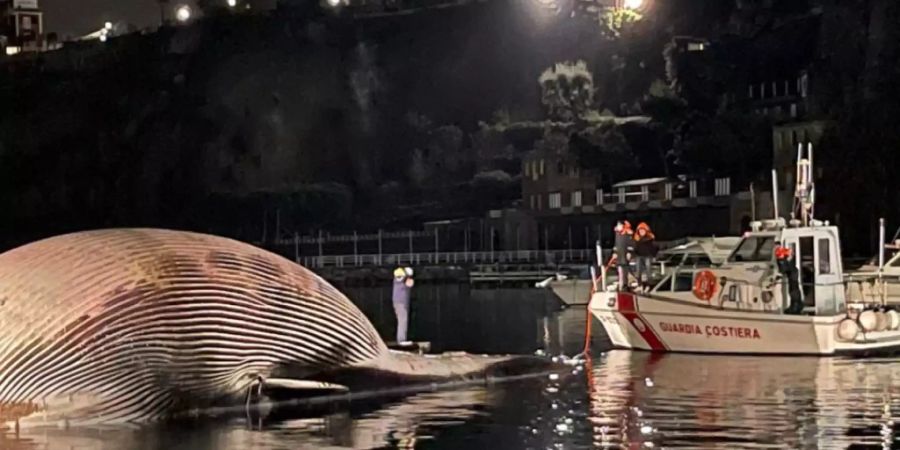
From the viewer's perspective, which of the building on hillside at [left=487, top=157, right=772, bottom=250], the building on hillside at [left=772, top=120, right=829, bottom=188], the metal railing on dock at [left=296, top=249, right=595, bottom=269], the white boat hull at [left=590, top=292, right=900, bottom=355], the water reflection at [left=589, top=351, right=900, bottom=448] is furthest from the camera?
the metal railing on dock at [left=296, top=249, right=595, bottom=269]

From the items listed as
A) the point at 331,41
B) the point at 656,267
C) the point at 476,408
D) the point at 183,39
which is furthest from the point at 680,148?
the point at 476,408

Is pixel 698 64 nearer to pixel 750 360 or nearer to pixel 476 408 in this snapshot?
pixel 750 360

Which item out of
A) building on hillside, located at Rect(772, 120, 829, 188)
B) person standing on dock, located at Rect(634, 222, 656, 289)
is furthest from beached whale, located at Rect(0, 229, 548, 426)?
building on hillside, located at Rect(772, 120, 829, 188)

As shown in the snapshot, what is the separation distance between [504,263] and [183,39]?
199ft

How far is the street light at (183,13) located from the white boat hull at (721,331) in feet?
425

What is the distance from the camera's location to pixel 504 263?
3930 inches

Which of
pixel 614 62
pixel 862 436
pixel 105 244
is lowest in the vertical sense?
pixel 862 436

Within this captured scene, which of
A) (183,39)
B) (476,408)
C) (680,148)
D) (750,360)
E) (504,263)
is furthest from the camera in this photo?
(183,39)

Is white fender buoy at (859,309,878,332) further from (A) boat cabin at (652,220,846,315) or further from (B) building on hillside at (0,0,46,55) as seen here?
(B) building on hillside at (0,0,46,55)

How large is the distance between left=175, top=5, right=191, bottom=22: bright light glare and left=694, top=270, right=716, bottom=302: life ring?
130506 mm

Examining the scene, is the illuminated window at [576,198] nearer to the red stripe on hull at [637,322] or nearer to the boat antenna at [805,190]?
the red stripe on hull at [637,322]

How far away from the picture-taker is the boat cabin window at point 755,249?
30141 millimetres

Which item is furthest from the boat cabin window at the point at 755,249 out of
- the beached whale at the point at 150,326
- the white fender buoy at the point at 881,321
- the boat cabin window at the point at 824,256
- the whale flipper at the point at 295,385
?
the whale flipper at the point at 295,385

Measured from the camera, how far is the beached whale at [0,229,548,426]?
1675cm
